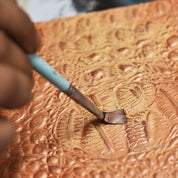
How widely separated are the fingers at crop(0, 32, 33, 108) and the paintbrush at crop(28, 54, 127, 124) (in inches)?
2.0

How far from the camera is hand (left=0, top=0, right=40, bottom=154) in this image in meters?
0.44

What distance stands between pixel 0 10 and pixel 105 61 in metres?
0.46

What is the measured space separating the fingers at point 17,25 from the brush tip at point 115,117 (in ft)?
0.97

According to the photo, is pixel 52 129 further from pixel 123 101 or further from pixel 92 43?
pixel 92 43

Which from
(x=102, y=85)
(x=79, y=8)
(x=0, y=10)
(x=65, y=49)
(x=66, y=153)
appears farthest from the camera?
(x=79, y=8)

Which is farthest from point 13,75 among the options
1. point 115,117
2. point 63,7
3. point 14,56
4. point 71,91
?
point 63,7

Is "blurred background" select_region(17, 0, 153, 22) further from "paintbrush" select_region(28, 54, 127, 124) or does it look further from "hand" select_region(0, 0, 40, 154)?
"hand" select_region(0, 0, 40, 154)

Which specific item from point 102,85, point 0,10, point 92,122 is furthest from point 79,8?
point 0,10

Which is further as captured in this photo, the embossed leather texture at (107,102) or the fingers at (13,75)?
the embossed leather texture at (107,102)

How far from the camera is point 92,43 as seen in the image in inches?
36.0

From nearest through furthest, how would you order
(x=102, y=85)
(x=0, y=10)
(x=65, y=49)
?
(x=0, y=10) → (x=102, y=85) → (x=65, y=49)

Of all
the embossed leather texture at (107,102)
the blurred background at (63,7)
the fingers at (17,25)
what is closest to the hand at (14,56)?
the fingers at (17,25)

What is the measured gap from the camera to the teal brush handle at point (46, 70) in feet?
1.73

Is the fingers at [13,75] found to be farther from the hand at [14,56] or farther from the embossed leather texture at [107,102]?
the embossed leather texture at [107,102]
